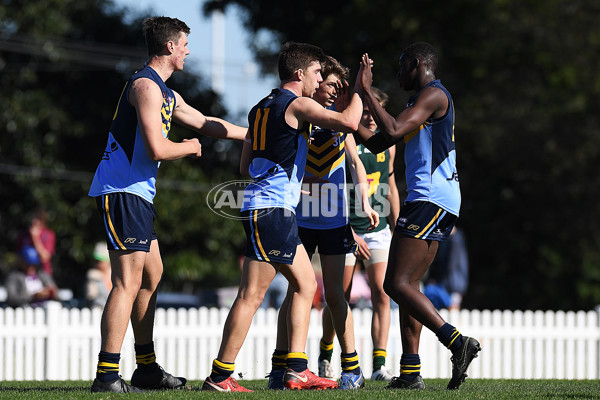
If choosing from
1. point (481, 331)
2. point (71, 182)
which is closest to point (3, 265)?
point (71, 182)

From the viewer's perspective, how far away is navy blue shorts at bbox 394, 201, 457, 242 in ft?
21.3

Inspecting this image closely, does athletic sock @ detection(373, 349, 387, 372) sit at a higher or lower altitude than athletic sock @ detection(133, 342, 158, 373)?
lower

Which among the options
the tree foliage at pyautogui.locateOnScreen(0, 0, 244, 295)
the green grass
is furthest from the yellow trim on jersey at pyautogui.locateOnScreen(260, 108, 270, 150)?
the tree foliage at pyautogui.locateOnScreen(0, 0, 244, 295)

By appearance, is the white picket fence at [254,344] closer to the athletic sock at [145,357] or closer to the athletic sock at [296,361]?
the athletic sock at [145,357]

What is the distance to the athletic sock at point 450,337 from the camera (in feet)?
20.9

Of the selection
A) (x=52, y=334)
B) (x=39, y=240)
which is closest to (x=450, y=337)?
(x=52, y=334)

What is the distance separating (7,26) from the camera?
2347 cm

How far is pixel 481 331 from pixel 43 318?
5405mm

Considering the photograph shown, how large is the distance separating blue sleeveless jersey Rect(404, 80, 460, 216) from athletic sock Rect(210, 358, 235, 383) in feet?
5.52

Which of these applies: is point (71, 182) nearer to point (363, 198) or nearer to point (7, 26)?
Answer: point (7, 26)

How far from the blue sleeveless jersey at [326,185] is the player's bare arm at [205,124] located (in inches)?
23.3

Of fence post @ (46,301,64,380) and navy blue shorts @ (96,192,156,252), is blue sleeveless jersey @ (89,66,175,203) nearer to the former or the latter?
navy blue shorts @ (96,192,156,252)

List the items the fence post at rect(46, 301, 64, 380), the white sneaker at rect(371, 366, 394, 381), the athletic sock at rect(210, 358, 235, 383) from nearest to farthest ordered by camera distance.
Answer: the athletic sock at rect(210, 358, 235, 383)
the white sneaker at rect(371, 366, 394, 381)
the fence post at rect(46, 301, 64, 380)

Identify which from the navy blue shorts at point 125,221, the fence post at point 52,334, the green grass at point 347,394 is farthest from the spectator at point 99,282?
the navy blue shorts at point 125,221
